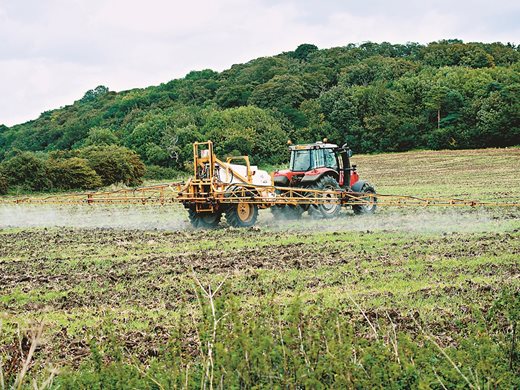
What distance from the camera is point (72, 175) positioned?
120 ft

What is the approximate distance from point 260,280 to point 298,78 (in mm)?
72072

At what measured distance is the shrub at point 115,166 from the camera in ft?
126

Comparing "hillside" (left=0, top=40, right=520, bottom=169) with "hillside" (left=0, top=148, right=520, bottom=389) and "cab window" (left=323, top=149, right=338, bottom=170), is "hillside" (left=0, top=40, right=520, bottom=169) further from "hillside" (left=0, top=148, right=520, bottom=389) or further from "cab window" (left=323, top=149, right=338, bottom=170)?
"hillside" (left=0, top=148, right=520, bottom=389)

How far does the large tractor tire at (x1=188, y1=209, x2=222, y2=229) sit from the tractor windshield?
284 cm

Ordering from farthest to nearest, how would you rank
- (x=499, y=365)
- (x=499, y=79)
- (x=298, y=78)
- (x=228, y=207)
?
(x=298, y=78), (x=499, y=79), (x=228, y=207), (x=499, y=365)

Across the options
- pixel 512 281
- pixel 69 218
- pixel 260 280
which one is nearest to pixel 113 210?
pixel 69 218

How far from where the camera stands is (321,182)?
58.6 ft

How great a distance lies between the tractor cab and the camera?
18422mm

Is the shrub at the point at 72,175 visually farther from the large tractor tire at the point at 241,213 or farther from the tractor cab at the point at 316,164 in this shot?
the large tractor tire at the point at 241,213

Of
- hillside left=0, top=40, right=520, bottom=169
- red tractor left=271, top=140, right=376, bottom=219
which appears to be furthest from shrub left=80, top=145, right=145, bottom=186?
red tractor left=271, top=140, right=376, bottom=219

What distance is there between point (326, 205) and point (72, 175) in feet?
72.3

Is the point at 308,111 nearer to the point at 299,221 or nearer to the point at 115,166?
the point at 115,166

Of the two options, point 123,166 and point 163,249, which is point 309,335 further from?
point 123,166

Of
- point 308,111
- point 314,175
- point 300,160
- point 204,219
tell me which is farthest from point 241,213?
point 308,111
